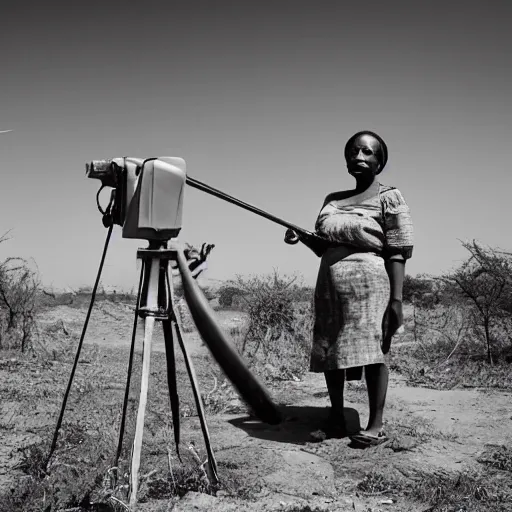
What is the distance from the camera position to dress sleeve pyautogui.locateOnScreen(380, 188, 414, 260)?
3.79 metres

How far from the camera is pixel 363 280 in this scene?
12.3 feet

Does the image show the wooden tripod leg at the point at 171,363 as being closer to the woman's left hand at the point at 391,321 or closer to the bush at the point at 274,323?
the woman's left hand at the point at 391,321

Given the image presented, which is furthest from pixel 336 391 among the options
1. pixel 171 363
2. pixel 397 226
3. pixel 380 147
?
pixel 380 147

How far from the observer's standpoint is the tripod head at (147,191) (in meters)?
2.58

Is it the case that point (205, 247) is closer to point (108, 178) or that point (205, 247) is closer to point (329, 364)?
→ point (108, 178)

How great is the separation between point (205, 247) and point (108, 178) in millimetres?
610

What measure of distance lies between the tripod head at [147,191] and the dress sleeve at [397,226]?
5.71 feet

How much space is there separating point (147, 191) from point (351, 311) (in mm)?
1824

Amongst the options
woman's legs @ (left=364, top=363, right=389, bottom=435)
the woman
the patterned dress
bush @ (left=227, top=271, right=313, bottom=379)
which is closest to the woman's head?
the woman

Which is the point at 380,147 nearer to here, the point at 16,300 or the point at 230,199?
the point at 230,199

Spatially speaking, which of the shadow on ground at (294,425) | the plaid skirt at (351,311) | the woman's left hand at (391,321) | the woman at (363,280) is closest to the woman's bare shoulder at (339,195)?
the woman at (363,280)

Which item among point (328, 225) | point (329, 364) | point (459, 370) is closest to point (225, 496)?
point (329, 364)

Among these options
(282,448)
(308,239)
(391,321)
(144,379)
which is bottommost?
(282,448)

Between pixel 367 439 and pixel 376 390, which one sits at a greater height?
pixel 376 390
